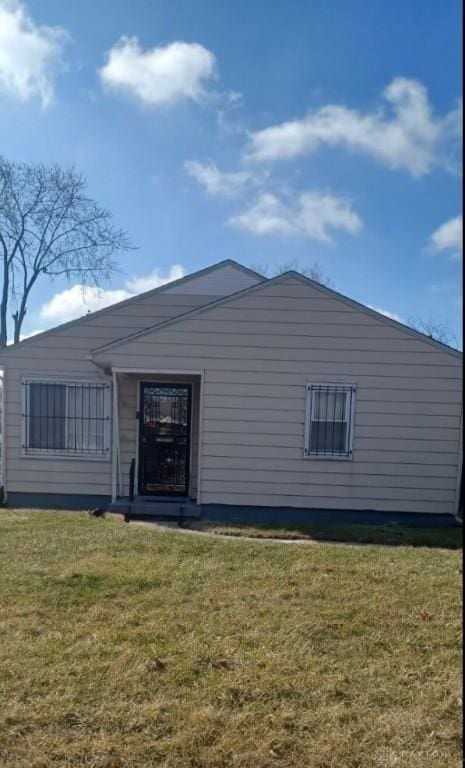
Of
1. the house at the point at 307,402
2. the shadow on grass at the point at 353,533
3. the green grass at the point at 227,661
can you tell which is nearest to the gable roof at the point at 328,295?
the house at the point at 307,402

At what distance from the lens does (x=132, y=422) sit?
9211mm

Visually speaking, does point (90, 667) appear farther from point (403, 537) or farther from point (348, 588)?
point (403, 537)

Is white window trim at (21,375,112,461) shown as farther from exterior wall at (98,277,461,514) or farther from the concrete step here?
exterior wall at (98,277,461,514)

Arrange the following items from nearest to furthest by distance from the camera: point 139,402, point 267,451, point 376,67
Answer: point 376,67 → point 267,451 → point 139,402

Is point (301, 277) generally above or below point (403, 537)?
above

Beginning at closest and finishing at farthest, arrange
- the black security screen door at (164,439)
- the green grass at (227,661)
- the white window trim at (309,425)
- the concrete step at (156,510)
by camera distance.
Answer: the green grass at (227,661), the concrete step at (156,510), the white window trim at (309,425), the black security screen door at (164,439)

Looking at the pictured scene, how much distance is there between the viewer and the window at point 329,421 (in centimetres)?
842

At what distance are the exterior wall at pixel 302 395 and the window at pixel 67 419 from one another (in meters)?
1.14

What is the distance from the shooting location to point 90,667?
10.5 ft

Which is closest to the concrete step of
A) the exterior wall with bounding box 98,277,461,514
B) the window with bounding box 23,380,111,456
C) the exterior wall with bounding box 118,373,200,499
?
the exterior wall with bounding box 98,277,461,514

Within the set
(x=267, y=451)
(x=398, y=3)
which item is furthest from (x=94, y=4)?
(x=267, y=451)

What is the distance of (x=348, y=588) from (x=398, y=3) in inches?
186

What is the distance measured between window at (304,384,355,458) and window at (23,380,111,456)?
3630mm

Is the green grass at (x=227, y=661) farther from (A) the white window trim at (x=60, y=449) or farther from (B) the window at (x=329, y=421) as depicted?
(A) the white window trim at (x=60, y=449)
